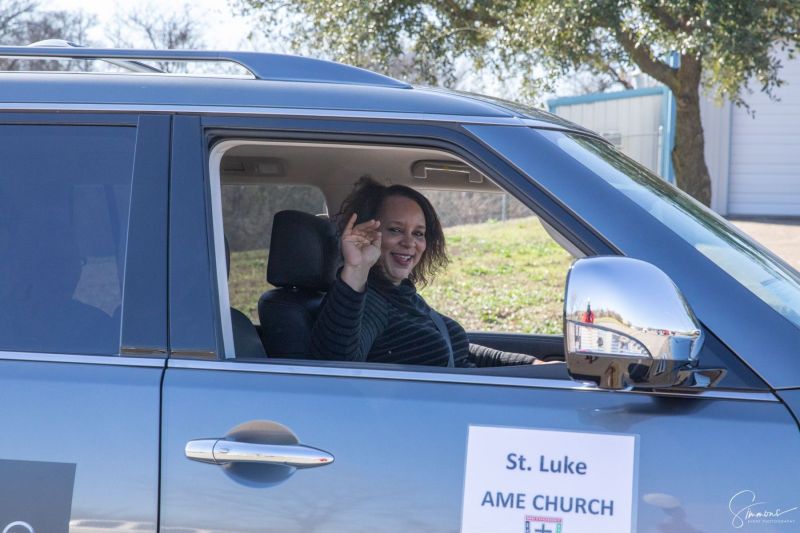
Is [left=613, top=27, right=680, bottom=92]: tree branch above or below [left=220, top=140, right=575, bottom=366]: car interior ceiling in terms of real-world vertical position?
above

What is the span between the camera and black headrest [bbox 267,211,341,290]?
3.16 metres

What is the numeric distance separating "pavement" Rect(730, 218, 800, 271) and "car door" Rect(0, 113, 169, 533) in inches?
404

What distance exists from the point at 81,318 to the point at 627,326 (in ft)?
3.94

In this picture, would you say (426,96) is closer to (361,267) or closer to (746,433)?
(361,267)

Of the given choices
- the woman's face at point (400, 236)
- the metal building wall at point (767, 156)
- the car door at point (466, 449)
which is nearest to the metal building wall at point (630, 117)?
the metal building wall at point (767, 156)

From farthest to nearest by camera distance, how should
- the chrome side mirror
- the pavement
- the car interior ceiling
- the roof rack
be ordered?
1. the pavement
2. the car interior ceiling
3. the roof rack
4. the chrome side mirror

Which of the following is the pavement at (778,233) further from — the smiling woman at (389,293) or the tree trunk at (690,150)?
the smiling woman at (389,293)

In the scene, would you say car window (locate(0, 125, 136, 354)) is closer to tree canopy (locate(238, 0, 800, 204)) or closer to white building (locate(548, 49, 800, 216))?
tree canopy (locate(238, 0, 800, 204))

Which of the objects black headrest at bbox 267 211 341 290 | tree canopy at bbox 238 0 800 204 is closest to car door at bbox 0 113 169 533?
black headrest at bbox 267 211 341 290

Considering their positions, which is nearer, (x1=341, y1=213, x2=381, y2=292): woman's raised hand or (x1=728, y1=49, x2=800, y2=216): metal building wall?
(x1=341, y1=213, x2=381, y2=292): woman's raised hand

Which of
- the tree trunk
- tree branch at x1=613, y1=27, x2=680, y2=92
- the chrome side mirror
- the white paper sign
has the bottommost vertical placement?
the white paper sign

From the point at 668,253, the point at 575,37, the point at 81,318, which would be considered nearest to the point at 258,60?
the point at 81,318

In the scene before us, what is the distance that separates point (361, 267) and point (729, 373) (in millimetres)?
1151

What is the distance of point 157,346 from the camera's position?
6.98 feet
